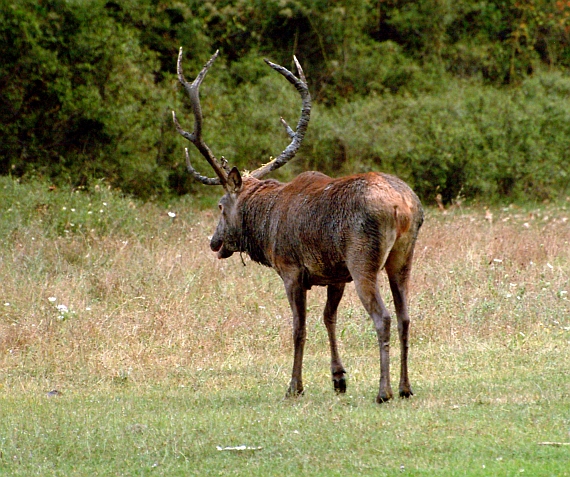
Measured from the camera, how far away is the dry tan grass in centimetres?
1030

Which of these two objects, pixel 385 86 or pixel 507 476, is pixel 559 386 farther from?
pixel 385 86

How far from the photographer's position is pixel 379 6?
1243 inches

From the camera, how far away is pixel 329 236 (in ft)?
27.6

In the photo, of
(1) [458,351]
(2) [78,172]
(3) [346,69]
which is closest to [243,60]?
(3) [346,69]

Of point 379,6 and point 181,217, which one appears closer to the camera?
point 181,217

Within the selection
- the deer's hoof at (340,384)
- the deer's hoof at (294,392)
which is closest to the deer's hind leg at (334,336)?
the deer's hoof at (340,384)

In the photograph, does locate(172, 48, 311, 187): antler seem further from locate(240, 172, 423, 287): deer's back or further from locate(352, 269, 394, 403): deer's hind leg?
locate(352, 269, 394, 403): deer's hind leg

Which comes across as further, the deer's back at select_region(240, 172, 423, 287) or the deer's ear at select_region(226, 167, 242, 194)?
the deer's ear at select_region(226, 167, 242, 194)

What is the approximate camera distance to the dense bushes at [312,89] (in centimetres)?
2108

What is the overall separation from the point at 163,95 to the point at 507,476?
17.7 meters

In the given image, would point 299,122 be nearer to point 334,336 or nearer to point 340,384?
point 334,336

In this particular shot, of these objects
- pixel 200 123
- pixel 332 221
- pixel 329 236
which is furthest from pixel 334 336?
pixel 200 123

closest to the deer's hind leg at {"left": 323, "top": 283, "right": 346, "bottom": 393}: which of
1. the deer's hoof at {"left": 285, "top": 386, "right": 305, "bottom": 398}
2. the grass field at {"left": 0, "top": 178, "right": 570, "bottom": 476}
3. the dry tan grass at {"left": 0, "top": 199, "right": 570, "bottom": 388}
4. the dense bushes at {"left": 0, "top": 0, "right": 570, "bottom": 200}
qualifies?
the grass field at {"left": 0, "top": 178, "right": 570, "bottom": 476}

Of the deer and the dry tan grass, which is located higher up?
the deer
